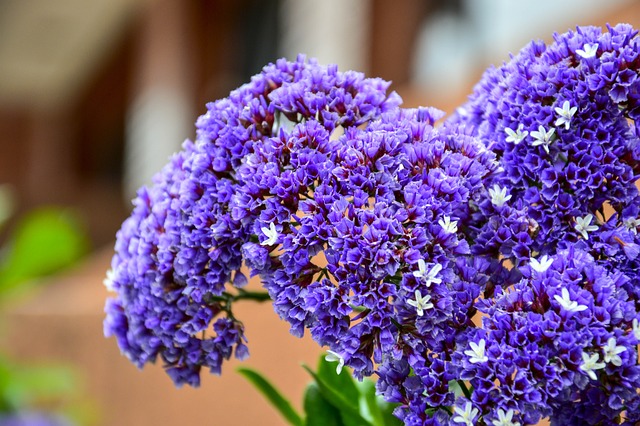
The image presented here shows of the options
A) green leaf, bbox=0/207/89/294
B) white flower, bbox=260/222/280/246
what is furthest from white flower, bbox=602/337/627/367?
green leaf, bbox=0/207/89/294

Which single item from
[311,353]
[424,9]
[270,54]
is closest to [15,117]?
[270,54]

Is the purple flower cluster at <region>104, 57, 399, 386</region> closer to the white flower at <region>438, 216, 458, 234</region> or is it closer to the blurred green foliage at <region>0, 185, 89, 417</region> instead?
the white flower at <region>438, 216, 458, 234</region>

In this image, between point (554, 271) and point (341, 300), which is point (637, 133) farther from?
point (341, 300)

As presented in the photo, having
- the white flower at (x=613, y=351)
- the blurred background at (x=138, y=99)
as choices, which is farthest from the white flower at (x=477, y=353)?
the blurred background at (x=138, y=99)

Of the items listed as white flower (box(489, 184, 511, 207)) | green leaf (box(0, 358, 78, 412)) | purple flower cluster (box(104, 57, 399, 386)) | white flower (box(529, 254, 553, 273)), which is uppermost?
green leaf (box(0, 358, 78, 412))

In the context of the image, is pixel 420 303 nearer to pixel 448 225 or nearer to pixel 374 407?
pixel 448 225

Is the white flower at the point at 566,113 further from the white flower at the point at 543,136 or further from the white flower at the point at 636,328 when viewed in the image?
the white flower at the point at 636,328
